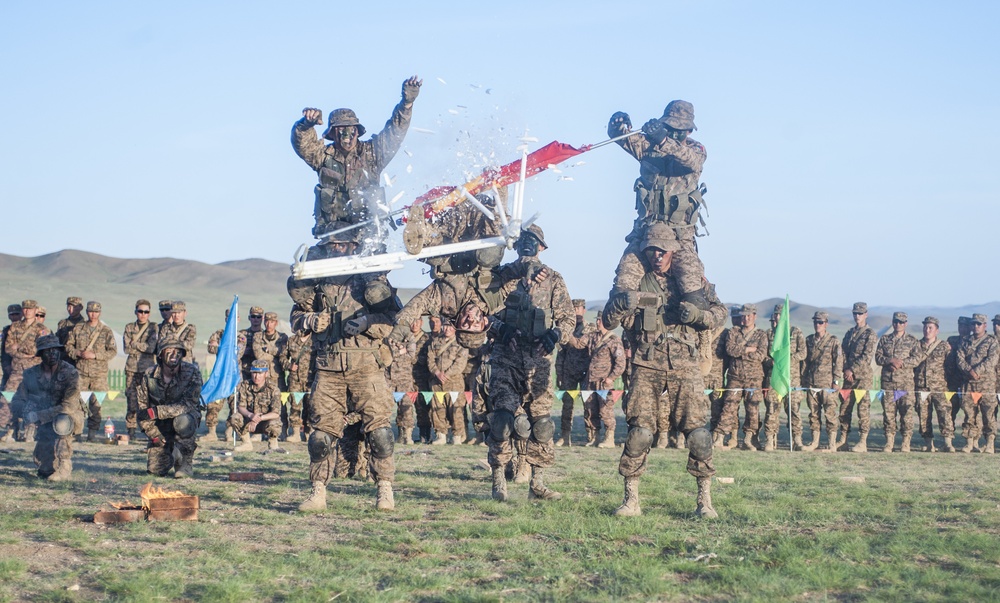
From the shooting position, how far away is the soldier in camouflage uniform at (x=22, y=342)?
18.2 metres

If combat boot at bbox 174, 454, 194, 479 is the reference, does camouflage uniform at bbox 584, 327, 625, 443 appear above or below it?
above

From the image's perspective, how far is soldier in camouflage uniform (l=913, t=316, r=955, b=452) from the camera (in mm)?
18109

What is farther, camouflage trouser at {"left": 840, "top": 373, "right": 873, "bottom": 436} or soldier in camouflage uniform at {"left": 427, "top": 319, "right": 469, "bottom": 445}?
soldier in camouflage uniform at {"left": 427, "top": 319, "right": 469, "bottom": 445}

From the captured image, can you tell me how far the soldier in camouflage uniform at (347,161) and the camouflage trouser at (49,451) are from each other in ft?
13.1

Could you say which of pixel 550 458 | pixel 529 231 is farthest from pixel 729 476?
pixel 529 231

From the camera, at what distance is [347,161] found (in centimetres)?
1090

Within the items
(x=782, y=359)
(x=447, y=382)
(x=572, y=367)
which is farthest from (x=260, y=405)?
(x=782, y=359)

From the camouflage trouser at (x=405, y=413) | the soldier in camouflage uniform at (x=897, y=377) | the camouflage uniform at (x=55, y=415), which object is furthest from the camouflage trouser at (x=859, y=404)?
the camouflage uniform at (x=55, y=415)

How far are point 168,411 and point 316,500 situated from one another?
143 inches

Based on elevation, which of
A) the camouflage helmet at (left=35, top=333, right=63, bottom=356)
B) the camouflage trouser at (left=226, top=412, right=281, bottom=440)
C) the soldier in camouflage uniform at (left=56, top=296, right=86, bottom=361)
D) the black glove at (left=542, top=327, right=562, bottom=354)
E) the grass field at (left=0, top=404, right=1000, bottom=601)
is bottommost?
the grass field at (left=0, top=404, right=1000, bottom=601)

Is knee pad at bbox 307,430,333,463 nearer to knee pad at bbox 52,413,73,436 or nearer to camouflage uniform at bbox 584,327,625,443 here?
knee pad at bbox 52,413,73,436

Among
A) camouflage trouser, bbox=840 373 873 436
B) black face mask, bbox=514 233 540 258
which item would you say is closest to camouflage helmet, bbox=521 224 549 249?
black face mask, bbox=514 233 540 258

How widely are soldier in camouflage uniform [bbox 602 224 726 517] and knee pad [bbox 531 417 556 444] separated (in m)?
1.24

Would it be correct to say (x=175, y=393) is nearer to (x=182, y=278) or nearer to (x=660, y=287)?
(x=660, y=287)
